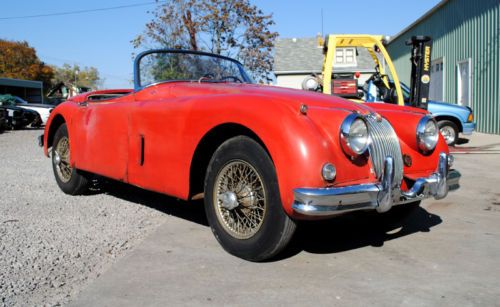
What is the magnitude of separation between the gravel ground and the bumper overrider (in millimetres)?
1450

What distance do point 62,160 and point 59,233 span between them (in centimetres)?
185

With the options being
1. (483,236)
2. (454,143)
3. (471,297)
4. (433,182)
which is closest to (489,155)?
(454,143)

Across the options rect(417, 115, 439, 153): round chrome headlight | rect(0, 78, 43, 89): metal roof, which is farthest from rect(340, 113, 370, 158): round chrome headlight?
rect(0, 78, 43, 89): metal roof

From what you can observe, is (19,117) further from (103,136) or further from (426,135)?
(426,135)

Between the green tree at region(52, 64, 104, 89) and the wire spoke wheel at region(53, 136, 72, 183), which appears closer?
the wire spoke wheel at region(53, 136, 72, 183)

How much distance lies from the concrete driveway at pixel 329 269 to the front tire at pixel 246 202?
0.55 ft

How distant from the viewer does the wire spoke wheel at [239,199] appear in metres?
3.35

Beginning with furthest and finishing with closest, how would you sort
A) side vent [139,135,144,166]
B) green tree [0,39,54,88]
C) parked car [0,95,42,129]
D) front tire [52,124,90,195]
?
green tree [0,39,54,88], parked car [0,95,42,129], front tire [52,124,90,195], side vent [139,135,144,166]

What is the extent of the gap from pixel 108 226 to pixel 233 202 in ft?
5.09

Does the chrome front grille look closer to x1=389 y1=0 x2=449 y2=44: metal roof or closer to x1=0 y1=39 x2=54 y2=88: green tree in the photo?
x1=389 y1=0 x2=449 y2=44: metal roof

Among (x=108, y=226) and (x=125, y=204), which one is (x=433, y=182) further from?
(x=125, y=204)

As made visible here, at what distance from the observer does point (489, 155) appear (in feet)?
32.5

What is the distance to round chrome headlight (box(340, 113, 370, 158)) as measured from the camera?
124 inches

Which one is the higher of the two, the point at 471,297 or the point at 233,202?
the point at 233,202
